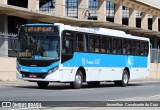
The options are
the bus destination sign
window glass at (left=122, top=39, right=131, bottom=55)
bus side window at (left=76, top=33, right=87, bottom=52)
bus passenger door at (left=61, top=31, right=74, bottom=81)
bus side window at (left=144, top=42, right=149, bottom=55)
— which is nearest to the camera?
the bus destination sign

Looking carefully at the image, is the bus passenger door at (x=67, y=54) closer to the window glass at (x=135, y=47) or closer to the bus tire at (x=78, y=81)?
the bus tire at (x=78, y=81)

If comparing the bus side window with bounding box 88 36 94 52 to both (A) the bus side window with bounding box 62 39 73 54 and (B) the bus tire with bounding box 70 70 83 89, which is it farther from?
(A) the bus side window with bounding box 62 39 73 54

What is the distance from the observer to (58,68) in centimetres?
2316

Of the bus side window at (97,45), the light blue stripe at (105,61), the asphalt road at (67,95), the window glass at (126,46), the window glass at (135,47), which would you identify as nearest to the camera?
the asphalt road at (67,95)

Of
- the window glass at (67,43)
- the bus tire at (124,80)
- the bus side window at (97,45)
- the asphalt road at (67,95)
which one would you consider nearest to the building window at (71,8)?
the bus tire at (124,80)

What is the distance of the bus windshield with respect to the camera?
23.1 meters

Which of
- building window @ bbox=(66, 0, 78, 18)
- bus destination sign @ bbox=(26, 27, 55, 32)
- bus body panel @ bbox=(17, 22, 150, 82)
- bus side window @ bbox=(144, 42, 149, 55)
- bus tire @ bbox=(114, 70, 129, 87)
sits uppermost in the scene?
building window @ bbox=(66, 0, 78, 18)

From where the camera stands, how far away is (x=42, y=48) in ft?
75.9

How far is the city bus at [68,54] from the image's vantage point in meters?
23.1

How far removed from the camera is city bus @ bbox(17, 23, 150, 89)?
23109 mm

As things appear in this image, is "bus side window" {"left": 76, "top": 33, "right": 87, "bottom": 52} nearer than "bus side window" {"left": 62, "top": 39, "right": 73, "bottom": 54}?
No

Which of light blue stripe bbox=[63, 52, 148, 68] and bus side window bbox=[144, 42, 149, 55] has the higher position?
bus side window bbox=[144, 42, 149, 55]

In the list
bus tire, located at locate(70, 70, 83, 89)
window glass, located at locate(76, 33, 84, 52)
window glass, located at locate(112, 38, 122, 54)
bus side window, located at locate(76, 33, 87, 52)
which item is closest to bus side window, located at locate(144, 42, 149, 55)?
window glass, located at locate(112, 38, 122, 54)

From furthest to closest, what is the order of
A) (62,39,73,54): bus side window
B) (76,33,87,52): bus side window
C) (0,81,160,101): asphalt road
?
(76,33,87,52): bus side window → (62,39,73,54): bus side window → (0,81,160,101): asphalt road
